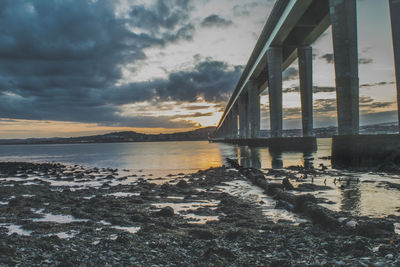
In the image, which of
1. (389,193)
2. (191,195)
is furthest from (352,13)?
(191,195)

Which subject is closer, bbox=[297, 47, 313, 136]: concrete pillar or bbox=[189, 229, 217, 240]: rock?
bbox=[189, 229, 217, 240]: rock

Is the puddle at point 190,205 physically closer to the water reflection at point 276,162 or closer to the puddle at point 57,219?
the puddle at point 57,219

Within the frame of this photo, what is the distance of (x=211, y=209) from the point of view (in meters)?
6.94

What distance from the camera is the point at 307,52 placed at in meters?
36.5

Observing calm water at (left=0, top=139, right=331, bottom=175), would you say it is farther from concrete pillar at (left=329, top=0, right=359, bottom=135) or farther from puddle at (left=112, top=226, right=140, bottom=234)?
puddle at (left=112, top=226, right=140, bottom=234)

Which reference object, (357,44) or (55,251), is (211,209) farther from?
(357,44)

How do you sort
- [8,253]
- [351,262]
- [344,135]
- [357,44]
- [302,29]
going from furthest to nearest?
[302,29] → [357,44] → [344,135] → [8,253] → [351,262]

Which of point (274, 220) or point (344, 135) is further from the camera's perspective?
point (344, 135)

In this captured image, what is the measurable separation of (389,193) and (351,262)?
236 inches

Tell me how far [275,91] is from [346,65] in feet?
63.6

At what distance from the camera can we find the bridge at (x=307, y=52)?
16.8 metres

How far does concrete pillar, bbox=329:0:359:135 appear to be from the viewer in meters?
16.8

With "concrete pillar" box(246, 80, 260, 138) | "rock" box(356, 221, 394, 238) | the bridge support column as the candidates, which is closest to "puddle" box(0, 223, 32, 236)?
"rock" box(356, 221, 394, 238)

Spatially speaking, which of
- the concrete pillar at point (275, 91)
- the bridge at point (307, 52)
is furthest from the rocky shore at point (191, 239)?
the concrete pillar at point (275, 91)
